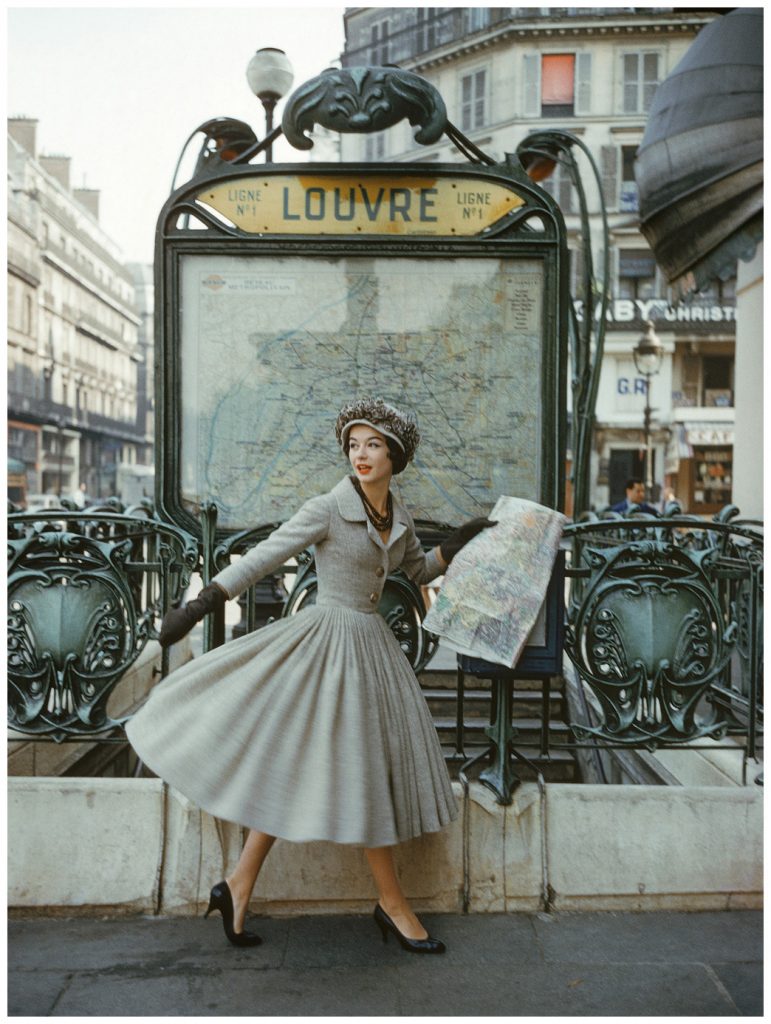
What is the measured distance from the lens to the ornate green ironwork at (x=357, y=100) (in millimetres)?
4395

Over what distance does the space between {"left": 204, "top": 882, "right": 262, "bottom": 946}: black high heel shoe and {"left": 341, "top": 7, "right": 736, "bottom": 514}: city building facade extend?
110 feet

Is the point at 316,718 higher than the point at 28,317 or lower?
lower

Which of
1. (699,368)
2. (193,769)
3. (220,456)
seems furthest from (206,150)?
(699,368)

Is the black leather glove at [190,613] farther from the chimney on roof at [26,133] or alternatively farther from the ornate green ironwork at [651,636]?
the chimney on roof at [26,133]

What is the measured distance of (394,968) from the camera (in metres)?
3.12

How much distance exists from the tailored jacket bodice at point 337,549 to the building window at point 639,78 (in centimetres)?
3766

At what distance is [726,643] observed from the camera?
3869mm

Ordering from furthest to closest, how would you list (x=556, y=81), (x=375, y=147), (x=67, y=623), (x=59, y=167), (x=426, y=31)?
(x=59, y=167) → (x=375, y=147) → (x=426, y=31) → (x=556, y=81) → (x=67, y=623)

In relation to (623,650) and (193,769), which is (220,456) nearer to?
(193,769)

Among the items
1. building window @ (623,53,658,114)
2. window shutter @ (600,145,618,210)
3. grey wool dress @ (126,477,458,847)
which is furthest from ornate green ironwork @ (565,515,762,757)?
building window @ (623,53,658,114)

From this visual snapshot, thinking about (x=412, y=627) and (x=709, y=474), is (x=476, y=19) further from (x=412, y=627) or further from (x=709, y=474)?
(x=412, y=627)

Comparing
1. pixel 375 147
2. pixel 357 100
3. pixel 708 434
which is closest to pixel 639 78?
pixel 375 147

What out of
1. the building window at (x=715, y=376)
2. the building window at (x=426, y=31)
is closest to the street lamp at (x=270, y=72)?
the building window at (x=715, y=376)

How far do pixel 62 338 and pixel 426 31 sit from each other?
1208 inches
